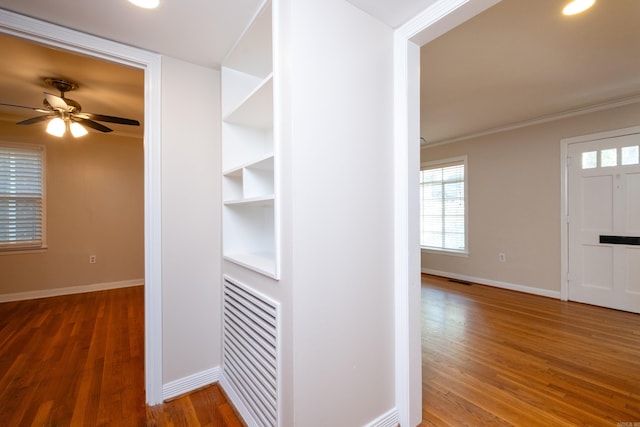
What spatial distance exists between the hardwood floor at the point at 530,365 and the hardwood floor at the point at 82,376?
4.86 ft

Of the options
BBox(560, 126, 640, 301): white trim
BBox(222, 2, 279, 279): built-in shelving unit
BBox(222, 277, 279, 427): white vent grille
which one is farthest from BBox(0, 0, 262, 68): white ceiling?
BBox(560, 126, 640, 301): white trim

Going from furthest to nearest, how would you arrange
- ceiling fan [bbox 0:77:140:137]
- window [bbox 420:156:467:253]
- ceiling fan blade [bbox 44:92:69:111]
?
window [bbox 420:156:467:253], ceiling fan [bbox 0:77:140:137], ceiling fan blade [bbox 44:92:69:111]

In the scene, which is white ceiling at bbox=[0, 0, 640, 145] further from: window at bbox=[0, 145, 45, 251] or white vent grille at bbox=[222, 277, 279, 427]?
white vent grille at bbox=[222, 277, 279, 427]

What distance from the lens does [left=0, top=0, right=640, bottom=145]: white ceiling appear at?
1517 millimetres

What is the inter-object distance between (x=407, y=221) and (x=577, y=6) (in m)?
1.80

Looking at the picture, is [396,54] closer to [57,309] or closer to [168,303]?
[168,303]

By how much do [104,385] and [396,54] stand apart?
296 centimetres

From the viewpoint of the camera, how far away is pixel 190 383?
1.97 meters

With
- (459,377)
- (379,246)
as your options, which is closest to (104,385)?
(379,246)

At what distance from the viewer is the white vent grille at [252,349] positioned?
138 cm

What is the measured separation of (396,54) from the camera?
1.60m

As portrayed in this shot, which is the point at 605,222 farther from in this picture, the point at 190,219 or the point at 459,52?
the point at 190,219

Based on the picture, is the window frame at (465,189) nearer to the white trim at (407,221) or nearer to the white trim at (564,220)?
the white trim at (564,220)

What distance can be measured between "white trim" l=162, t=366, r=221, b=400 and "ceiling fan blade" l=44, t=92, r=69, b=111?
2.64m
